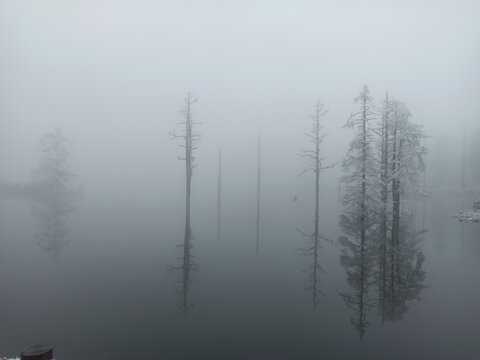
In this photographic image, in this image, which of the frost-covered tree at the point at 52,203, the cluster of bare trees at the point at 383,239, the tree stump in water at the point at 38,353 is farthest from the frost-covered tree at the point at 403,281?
the frost-covered tree at the point at 52,203

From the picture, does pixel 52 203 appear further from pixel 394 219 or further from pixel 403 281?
pixel 403 281

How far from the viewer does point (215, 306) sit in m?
10.4

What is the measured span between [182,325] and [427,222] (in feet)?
93.6

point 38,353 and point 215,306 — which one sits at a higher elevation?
point 38,353

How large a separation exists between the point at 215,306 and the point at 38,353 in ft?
16.3

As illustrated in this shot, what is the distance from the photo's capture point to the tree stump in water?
6.37m

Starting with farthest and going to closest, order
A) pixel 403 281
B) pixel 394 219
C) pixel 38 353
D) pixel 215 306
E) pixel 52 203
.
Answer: pixel 52 203, pixel 394 219, pixel 403 281, pixel 215 306, pixel 38 353

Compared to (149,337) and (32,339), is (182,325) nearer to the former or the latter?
(149,337)

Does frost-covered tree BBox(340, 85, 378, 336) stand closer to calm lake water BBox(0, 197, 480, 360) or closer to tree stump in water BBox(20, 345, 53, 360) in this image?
calm lake water BBox(0, 197, 480, 360)

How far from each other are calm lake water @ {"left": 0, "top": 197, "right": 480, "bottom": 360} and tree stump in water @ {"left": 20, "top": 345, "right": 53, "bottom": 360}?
123 cm

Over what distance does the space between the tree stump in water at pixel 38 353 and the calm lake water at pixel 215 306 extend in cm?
123

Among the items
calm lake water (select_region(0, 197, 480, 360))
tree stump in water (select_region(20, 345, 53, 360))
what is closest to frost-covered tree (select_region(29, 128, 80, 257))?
calm lake water (select_region(0, 197, 480, 360))

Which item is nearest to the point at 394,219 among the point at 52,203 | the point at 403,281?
the point at 403,281

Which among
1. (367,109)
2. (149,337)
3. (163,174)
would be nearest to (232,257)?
(149,337)
